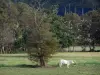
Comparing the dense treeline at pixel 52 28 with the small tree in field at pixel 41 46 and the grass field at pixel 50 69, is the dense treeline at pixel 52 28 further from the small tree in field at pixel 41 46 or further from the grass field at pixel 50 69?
the small tree in field at pixel 41 46

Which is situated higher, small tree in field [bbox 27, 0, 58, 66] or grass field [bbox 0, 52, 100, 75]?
small tree in field [bbox 27, 0, 58, 66]

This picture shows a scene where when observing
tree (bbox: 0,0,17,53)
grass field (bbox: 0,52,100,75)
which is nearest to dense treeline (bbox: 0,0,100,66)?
tree (bbox: 0,0,17,53)

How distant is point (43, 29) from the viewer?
25391mm

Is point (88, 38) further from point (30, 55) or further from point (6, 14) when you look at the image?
point (30, 55)

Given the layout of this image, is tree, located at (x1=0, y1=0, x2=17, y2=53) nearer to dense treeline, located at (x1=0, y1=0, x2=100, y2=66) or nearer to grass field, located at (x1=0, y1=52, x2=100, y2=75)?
dense treeline, located at (x1=0, y1=0, x2=100, y2=66)

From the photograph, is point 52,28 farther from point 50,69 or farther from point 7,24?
point 50,69

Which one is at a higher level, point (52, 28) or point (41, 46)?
point (52, 28)

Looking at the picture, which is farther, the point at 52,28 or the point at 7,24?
Result: the point at 7,24

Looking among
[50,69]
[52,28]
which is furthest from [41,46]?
[52,28]

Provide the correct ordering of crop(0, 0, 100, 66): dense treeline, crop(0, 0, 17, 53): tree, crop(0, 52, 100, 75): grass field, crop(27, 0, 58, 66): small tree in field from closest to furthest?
1. crop(0, 52, 100, 75): grass field
2. crop(27, 0, 58, 66): small tree in field
3. crop(0, 0, 17, 53): tree
4. crop(0, 0, 100, 66): dense treeline

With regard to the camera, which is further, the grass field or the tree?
the tree

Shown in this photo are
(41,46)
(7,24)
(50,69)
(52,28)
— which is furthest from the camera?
(7,24)

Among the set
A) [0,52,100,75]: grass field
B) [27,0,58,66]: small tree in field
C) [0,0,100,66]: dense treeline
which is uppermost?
[0,0,100,66]: dense treeline

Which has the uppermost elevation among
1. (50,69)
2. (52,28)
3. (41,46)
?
(52,28)
